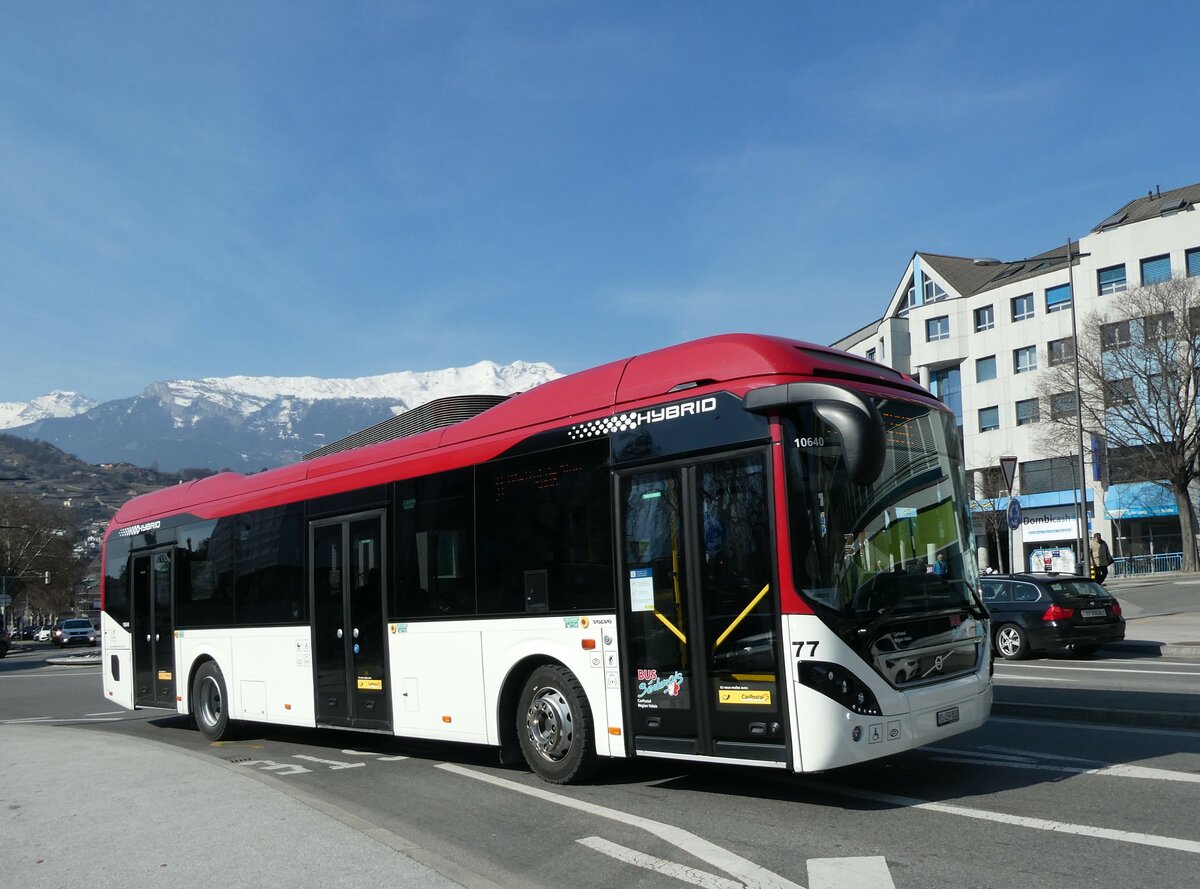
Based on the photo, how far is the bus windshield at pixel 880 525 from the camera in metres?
6.80

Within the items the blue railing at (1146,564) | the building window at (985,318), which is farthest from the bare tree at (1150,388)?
the building window at (985,318)

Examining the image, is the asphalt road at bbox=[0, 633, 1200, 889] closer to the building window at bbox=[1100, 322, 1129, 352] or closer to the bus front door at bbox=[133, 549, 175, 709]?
the bus front door at bbox=[133, 549, 175, 709]

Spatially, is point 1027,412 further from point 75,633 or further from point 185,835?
point 185,835

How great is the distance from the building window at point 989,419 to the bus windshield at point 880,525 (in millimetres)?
57006

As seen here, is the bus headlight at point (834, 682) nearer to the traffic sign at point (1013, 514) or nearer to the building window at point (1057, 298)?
the traffic sign at point (1013, 514)

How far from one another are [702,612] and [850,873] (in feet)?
7.05

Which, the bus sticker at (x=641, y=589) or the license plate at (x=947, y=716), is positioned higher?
the bus sticker at (x=641, y=589)

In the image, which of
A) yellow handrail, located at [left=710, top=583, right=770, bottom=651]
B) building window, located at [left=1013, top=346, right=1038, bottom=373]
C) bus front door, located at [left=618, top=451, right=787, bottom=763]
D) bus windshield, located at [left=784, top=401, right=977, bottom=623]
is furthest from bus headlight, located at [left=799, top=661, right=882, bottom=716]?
building window, located at [left=1013, top=346, right=1038, bottom=373]

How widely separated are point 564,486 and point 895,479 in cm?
258

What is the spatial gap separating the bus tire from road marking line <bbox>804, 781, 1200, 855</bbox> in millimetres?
8143

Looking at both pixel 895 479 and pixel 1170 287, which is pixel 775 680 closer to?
pixel 895 479

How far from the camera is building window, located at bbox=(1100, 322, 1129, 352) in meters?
48.8

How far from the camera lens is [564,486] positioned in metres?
8.48

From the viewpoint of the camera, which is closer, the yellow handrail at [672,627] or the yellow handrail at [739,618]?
the yellow handrail at [739,618]
